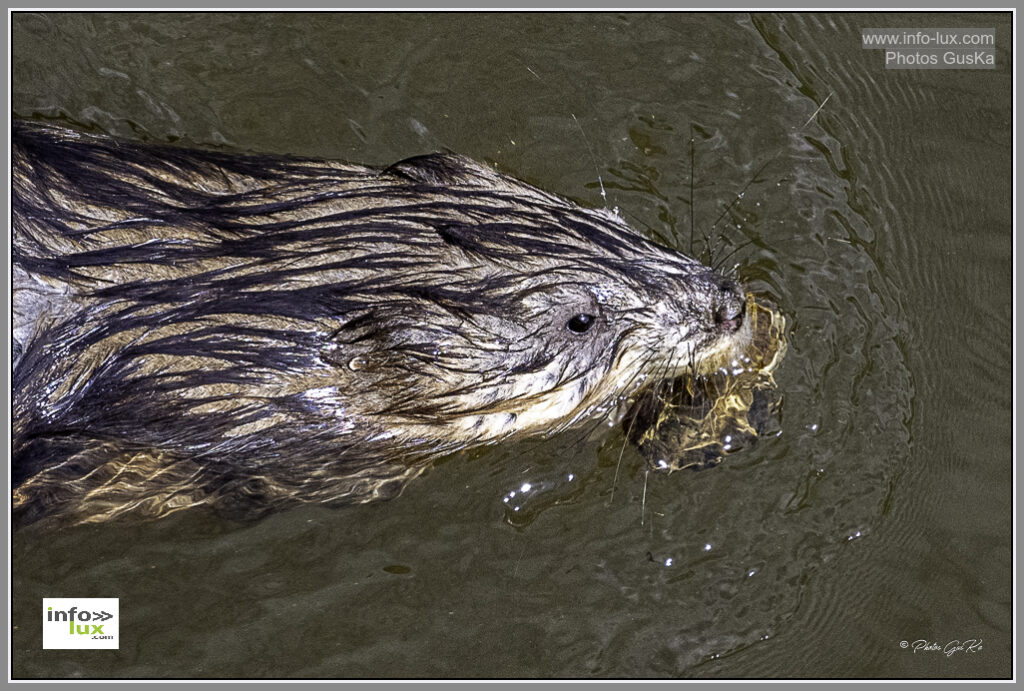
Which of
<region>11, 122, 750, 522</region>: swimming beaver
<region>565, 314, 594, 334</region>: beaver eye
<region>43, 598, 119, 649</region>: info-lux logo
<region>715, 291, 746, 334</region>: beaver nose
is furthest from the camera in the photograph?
<region>43, 598, 119, 649</region>: info-lux logo

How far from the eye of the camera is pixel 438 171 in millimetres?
3328

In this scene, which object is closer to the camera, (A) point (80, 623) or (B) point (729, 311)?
(B) point (729, 311)

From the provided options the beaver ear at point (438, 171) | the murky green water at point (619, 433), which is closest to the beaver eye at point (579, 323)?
the beaver ear at point (438, 171)

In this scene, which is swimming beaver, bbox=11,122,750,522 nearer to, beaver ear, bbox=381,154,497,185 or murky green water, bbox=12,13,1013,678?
beaver ear, bbox=381,154,497,185

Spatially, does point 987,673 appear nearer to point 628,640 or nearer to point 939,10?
point 628,640

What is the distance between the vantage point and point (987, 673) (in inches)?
163

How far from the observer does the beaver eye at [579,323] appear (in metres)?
3.22

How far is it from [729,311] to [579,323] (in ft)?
2.06

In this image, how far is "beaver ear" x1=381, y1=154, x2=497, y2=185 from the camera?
329 cm

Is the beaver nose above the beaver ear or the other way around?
the other way around

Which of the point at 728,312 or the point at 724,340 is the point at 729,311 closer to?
the point at 728,312

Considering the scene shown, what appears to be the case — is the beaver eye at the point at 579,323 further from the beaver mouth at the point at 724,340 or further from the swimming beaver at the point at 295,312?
the beaver mouth at the point at 724,340
